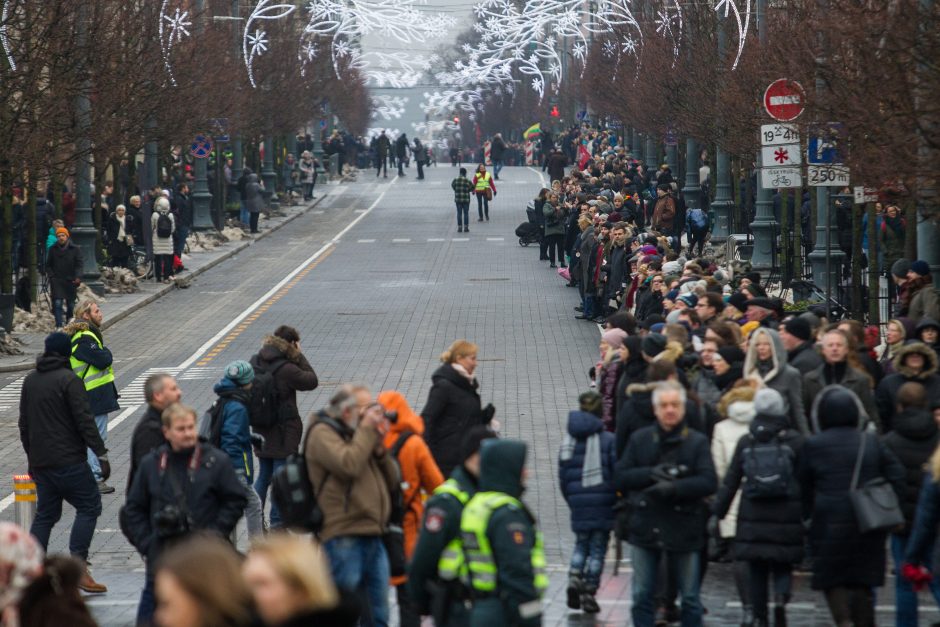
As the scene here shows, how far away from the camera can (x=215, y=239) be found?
147 ft

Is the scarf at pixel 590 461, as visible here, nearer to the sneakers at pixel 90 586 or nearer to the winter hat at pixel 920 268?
the sneakers at pixel 90 586

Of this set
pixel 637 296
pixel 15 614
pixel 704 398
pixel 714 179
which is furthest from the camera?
pixel 714 179

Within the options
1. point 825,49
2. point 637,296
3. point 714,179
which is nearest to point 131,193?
point 714,179

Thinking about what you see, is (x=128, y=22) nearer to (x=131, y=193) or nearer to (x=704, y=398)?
(x=131, y=193)

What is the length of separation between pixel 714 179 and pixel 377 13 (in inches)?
372

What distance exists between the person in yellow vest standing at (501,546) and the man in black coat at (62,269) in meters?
20.9

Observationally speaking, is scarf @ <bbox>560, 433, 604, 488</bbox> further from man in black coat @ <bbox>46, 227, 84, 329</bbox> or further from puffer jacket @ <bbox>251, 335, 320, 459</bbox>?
man in black coat @ <bbox>46, 227, 84, 329</bbox>

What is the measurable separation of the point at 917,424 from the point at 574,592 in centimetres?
238

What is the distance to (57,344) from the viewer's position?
13.3m

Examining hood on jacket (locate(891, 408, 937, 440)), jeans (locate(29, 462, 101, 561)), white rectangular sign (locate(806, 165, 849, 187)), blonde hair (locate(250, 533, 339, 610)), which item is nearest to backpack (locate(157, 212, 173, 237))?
white rectangular sign (locate(806, 165, 849, 187))

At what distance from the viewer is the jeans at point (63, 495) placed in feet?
42.3

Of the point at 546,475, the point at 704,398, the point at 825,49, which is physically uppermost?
the point at 825,49

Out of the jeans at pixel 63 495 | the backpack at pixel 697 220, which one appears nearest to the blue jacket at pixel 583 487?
the jeans at pixel 63 495

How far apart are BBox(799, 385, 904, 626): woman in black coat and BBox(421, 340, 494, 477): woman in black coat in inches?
118
